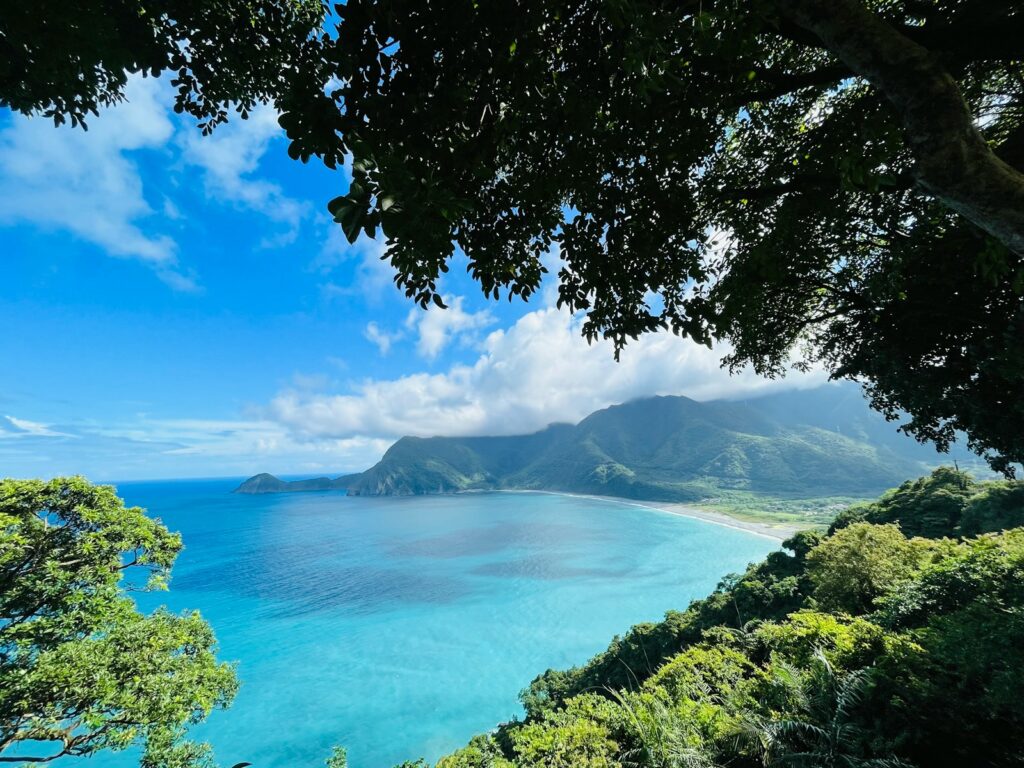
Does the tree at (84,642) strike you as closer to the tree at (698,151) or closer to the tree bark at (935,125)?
the tree at (698,151)

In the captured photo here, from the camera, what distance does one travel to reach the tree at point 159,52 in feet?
12.9

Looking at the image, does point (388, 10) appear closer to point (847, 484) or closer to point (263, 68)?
point (263, 68)

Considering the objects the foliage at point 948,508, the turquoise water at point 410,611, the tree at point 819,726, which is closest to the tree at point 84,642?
the tree at point 819,726

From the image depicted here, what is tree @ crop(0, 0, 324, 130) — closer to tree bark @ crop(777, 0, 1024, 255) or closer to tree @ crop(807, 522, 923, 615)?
tree bark @ crop(777, 0, 1024, 255)

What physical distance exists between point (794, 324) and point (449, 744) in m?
35.3

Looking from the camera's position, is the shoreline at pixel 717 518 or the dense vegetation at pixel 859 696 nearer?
the dense vegetation at pixel 859 696

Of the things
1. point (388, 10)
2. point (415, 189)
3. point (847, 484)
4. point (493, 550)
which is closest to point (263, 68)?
point (388, 10)

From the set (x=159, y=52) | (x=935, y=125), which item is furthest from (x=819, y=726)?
(x=159, y=52)

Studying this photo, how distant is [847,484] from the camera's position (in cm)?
14088

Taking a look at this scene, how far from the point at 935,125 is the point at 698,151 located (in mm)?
3060

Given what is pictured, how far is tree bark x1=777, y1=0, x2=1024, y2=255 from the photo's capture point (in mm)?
2090

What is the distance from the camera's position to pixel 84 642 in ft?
36.3

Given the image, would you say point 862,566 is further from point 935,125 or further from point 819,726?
point 935,125

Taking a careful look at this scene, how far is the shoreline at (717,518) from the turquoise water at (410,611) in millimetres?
3948
